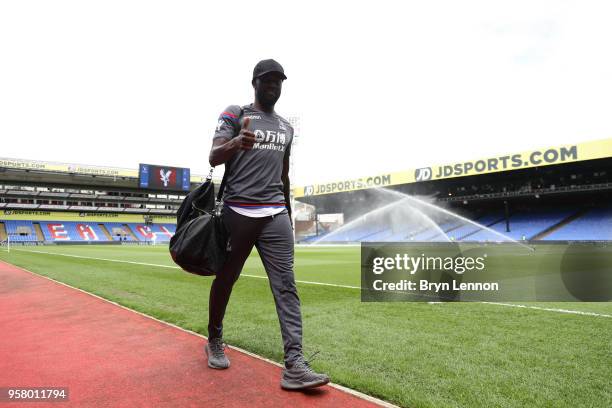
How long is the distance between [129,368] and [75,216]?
67.1 metres

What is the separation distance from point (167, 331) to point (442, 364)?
2.68m

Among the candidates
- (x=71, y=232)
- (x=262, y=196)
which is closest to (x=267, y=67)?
(x=262, y=196)

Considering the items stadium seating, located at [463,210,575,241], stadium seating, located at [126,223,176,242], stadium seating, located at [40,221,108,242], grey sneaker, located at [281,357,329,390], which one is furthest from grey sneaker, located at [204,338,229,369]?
stadium seating, located at [126,223,176,242]

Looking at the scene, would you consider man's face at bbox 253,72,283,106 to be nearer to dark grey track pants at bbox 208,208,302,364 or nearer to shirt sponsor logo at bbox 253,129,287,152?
shirt sponsor logo at bbox 253,129,287,152

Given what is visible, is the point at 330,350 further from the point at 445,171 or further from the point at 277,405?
the point at 445,171

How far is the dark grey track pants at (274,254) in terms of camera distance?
2721 mm

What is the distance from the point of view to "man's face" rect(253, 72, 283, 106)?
9.10 feet

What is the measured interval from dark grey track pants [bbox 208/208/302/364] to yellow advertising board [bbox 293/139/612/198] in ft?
105

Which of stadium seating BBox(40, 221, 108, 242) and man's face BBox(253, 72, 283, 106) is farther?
stadium seating BBox(40, 221, 108, 242)

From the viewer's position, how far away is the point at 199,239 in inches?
109

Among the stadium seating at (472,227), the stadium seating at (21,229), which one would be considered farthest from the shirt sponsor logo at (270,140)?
the stadium seating at (21,229)

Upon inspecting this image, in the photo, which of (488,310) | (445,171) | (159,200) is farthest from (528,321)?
(159,200)

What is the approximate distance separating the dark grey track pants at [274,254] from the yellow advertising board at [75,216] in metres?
65.2

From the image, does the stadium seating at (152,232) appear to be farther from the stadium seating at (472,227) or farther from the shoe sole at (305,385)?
the shoe sole at (305,385)
